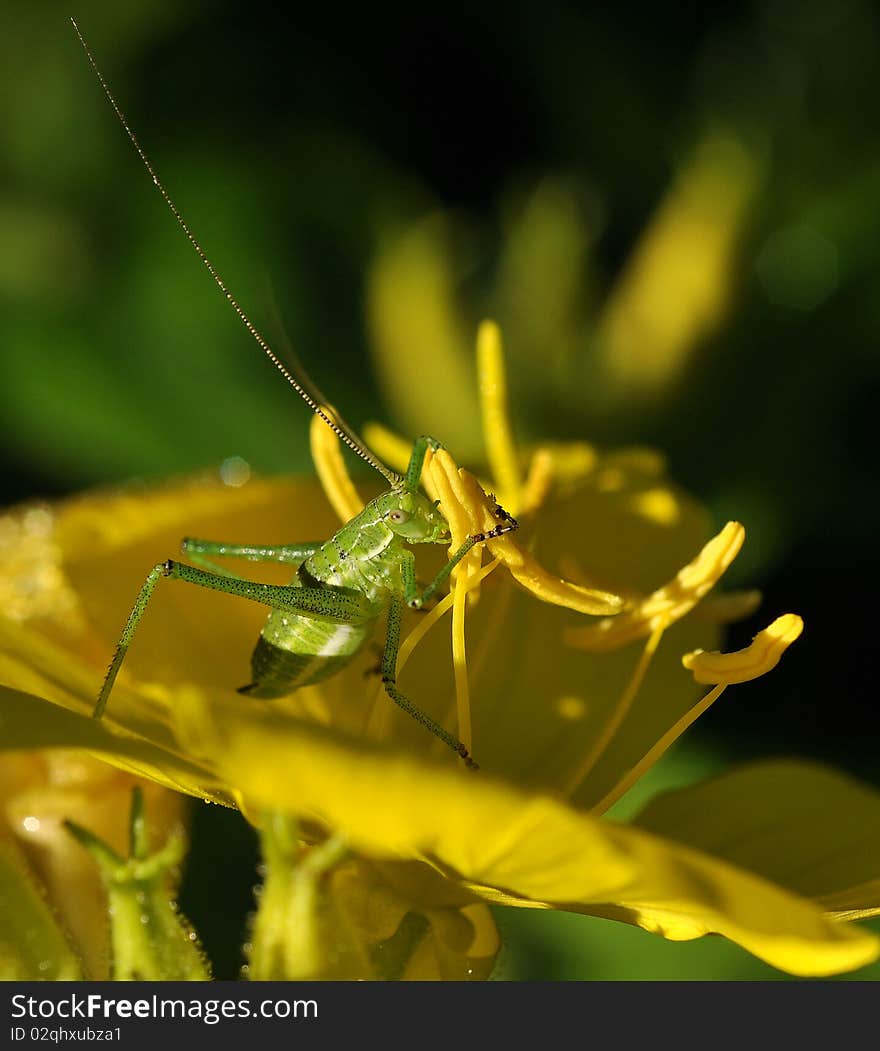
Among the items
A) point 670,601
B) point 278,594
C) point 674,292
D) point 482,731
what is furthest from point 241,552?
point 674,292

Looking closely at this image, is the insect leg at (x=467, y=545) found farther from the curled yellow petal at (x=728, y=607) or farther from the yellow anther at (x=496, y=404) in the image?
the curled yellow petal at (x=728, y=607)

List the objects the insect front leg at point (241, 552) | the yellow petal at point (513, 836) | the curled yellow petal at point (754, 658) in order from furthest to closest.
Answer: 1. the insect front leg at point (241, 552)
2. the curled yellow petal at point (754, 658)
3. the yellow petal at point (513, 836)

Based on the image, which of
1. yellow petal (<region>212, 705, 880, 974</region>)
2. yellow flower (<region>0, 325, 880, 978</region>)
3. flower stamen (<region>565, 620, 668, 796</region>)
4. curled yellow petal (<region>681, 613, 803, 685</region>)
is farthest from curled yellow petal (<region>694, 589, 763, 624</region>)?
yellow petal (<region>212, 705, 880, 974</region>)

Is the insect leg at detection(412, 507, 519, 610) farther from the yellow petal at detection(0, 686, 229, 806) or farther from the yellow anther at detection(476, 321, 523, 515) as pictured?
the yellow petal at detection(0, 686, 229, 806)

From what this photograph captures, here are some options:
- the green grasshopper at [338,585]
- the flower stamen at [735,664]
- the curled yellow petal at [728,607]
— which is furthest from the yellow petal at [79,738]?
the curled yellow petal at [728,607]

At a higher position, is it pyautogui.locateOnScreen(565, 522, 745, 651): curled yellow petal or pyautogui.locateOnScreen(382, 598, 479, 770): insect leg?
pyautogui.locateOnScreen(565, 522, 745, 651): curled yellow petal
